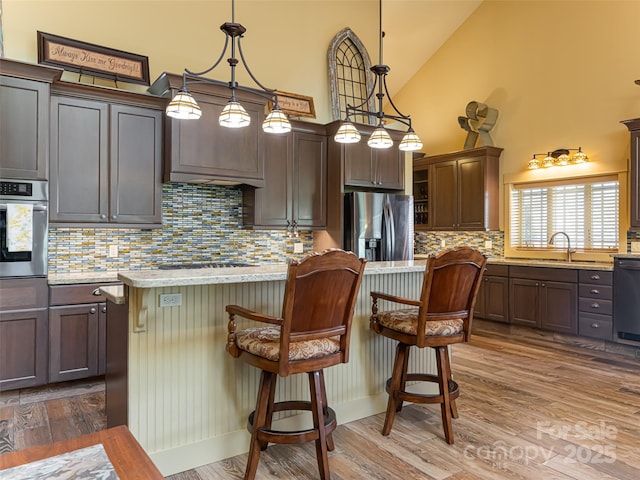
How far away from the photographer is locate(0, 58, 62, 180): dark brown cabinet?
3.26 meters

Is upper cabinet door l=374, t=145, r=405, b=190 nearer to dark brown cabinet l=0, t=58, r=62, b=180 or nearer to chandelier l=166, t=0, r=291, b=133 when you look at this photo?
chandelier l=166, t=0, r=291, b=133

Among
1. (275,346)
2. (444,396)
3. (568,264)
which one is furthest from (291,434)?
(568,264)

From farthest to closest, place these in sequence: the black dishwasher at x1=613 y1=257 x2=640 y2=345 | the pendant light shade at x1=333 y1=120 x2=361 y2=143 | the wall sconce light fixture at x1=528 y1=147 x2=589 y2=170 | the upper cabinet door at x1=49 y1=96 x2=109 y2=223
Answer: the wall sconce light fixture at x1=528 y1=147 x2=589 y2=170 → the black dishwasher at x1=613 y1=257 x2=640 y2=345 → the upper cabinet door at x1=49 y1=96 x2=109 y2=223 → the pendant light shade at x1=333 y1=120 x2=361 y2=143

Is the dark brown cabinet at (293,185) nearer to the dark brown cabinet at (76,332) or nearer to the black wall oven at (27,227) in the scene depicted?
the dark brown cabinet at (76,332)

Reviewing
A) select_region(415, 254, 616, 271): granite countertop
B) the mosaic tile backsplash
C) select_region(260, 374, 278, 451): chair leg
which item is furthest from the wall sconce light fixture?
select_region(260, 374, 278, 451): chair leg

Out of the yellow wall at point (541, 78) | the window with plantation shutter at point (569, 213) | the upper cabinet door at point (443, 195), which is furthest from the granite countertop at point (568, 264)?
the yellow wall at point (541, 78)

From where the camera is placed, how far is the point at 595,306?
15.5ft

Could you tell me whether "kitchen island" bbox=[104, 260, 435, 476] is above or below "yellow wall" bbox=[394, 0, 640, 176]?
below

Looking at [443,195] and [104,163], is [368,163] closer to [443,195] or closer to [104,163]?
[443,195]

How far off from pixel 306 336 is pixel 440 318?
890 millimetres

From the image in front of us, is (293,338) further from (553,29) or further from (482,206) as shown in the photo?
(553,29)

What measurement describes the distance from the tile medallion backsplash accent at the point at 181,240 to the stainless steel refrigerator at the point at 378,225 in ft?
2.27

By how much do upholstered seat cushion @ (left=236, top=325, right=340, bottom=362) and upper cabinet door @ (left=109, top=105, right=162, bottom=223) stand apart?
7.28ft

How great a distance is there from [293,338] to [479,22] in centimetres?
633
